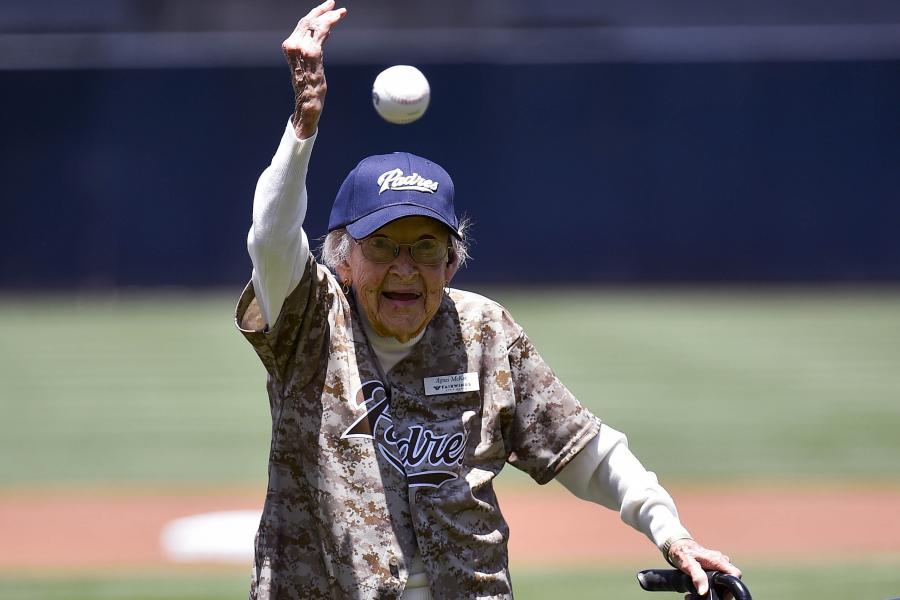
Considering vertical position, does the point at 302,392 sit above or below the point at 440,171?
below

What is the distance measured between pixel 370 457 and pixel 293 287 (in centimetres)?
42

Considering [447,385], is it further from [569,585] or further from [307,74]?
[569,585]

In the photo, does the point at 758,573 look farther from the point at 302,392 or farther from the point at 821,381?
the point at 821,381

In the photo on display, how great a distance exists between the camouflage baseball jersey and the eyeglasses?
0.41 ft

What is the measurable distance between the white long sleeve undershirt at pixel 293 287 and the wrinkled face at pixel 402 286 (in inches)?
2.8

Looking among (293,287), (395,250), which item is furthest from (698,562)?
(293,287)

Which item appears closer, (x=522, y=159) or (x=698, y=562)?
(x=698, y=562)

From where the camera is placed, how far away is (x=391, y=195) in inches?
114

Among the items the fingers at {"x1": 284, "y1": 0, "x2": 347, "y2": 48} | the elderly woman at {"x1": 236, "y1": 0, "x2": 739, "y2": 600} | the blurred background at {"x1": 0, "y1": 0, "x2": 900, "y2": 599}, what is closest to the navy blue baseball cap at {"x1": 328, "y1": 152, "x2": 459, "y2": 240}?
the elderly woman at {"x1": 236, "y1": 0, "x2": 739, "y2": 600}

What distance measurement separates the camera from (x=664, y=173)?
69.5 feet

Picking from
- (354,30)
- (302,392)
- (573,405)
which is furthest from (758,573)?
(354,30)

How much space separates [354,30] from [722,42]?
21.2ft

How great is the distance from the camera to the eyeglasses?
2.93m

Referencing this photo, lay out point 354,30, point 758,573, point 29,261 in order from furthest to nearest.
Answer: point 354,30, point 29,261, point 758,573
